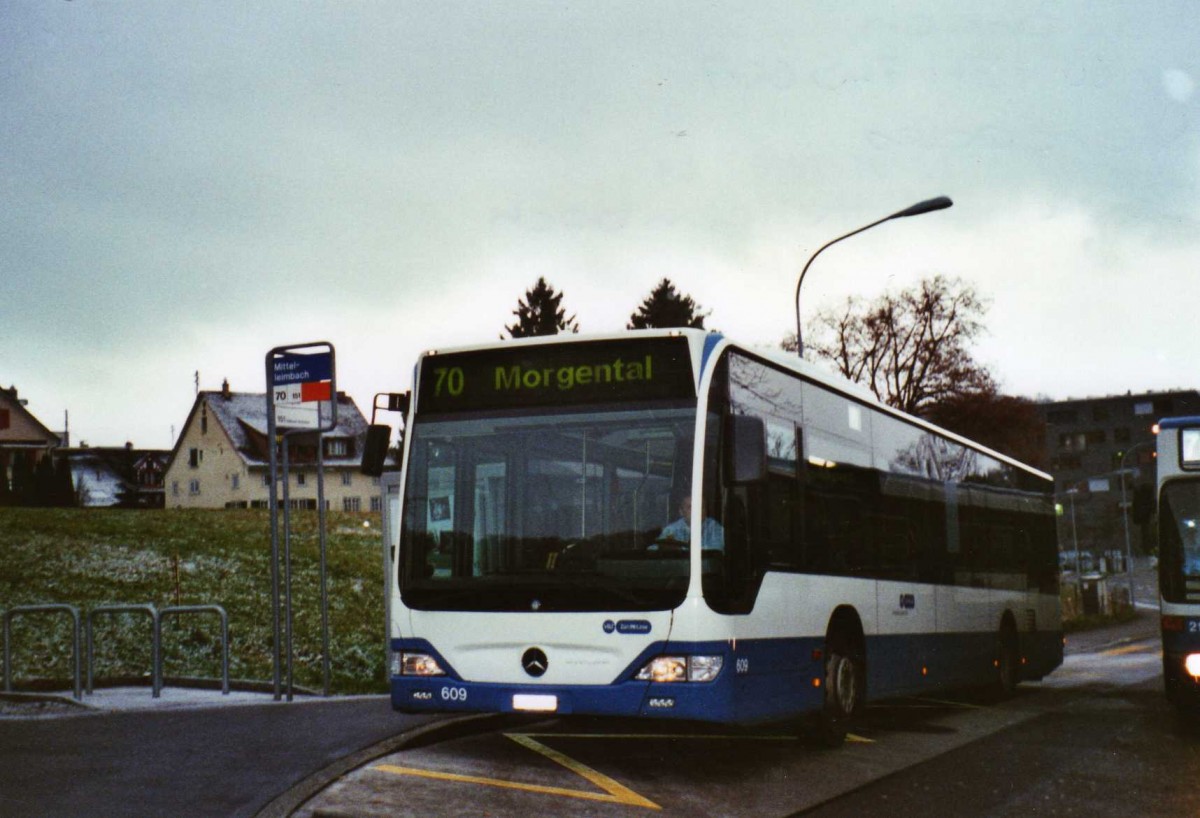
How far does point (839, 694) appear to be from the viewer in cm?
1087

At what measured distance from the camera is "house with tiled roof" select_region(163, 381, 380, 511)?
293ft

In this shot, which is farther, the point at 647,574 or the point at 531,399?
the point at 531,399

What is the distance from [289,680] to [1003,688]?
858 centimetres

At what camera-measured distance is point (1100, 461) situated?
471 ft

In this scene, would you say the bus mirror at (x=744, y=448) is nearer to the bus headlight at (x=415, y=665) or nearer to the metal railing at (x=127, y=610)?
the bus headlight at (x=415, y=665)

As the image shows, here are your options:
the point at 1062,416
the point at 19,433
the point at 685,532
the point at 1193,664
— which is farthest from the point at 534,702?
the point at 1062,416

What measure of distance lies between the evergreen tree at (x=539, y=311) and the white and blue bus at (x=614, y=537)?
234ft

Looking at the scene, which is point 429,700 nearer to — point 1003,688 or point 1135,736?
point 1135,736

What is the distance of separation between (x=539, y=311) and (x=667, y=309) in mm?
9032

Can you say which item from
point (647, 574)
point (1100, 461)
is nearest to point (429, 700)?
point (647, 574)

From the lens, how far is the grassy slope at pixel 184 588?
21.3m

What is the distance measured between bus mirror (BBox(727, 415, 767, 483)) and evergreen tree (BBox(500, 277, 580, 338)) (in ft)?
238

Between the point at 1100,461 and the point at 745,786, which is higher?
the point at 1100,461

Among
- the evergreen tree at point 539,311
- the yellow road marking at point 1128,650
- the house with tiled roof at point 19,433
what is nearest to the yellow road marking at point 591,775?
the yellow road marking at point 1128,650
